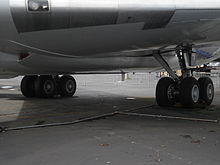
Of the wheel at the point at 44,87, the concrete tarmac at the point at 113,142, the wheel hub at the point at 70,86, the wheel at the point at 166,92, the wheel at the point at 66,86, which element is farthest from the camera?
the wheel hub at the point at 70,86

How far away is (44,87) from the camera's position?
11.4 meters

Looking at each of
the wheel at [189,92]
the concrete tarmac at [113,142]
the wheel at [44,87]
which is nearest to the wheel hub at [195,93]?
the wheel at [189,92]

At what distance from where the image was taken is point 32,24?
3.80 metres

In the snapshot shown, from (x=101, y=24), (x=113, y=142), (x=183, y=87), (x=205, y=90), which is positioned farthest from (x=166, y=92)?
(x=101, y=24)

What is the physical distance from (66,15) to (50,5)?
23cm

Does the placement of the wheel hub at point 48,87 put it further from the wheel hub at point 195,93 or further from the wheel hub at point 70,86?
the wheel hub at point 195,93

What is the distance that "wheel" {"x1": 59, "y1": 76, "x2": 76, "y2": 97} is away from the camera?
11.7 m

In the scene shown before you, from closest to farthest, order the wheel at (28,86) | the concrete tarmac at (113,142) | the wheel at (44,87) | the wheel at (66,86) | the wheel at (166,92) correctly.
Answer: the concrete tarmac at (113,142) < the wheel at (166,92) < the wheel at (44,87) < the wheel at (28,86) < the wheel at (66,86)

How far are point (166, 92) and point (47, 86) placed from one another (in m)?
5.32

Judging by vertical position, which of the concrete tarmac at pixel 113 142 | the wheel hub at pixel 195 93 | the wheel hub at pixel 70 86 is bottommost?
the concrete tarmac at pixel 113 142

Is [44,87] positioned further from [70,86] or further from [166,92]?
[166,92]

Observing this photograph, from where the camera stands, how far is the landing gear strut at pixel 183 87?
7199 millimetres

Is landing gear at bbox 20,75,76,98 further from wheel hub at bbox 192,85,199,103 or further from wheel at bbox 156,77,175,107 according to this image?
wheel hub at bbox 192,85,199,103

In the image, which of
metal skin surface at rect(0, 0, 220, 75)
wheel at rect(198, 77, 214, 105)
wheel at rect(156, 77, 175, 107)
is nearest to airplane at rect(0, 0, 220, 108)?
metal skin surface at rect(0, 0, 220, 75)
